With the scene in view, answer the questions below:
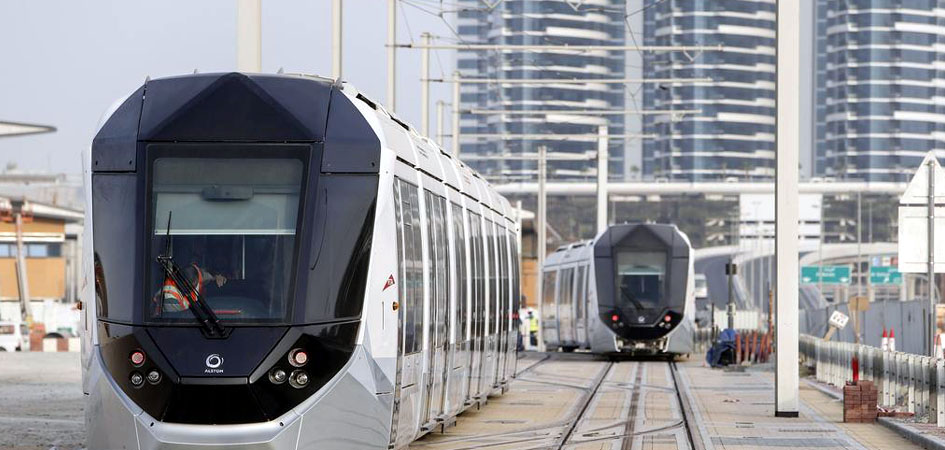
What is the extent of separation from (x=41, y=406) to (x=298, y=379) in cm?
1250

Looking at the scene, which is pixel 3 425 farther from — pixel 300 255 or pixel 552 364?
pixel 552 364

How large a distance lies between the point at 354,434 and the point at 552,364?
88.4 feet

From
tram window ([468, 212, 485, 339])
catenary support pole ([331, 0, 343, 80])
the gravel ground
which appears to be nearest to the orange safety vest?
the gravel ground

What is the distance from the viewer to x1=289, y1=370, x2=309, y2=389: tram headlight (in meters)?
11.1

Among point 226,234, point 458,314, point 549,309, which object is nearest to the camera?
point 226,234

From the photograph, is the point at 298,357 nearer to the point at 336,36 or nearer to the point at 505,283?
the point at 505,283

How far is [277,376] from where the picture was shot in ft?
36.3

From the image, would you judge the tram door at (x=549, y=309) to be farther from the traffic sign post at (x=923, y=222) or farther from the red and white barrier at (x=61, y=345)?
the traffic sign post at (x=923, y=222)

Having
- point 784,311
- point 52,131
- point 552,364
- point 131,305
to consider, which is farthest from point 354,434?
point 52,131

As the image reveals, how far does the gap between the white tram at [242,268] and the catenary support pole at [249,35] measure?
6505 mm

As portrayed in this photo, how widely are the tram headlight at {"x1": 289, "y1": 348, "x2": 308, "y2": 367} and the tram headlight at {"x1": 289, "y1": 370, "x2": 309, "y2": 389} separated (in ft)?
0.17

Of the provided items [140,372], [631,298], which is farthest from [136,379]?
[631,298]

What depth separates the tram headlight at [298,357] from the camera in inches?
438

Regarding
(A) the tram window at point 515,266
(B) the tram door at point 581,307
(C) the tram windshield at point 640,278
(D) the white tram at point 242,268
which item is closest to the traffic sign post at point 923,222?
(A) the tram window at point 515,266
